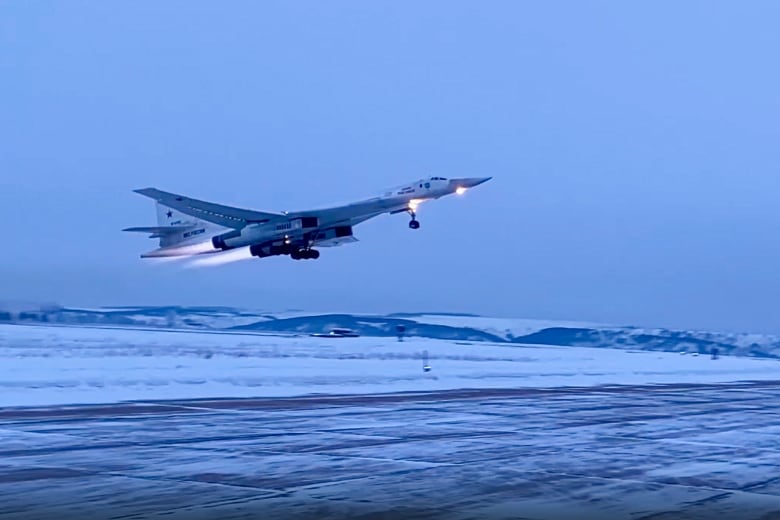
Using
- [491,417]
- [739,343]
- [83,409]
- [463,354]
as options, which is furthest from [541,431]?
[739,343]

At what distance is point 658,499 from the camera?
1505 cm

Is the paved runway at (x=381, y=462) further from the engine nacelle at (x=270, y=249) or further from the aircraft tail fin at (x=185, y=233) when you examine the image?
the aircraft tail fin at (x=185, y=233)

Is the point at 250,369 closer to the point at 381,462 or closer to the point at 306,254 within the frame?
the point at 306,254

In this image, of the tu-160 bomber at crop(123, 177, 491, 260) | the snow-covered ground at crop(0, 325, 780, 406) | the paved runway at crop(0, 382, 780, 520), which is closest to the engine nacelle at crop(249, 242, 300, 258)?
the tu-160 bomber at crop(123, 177, 491, 260)

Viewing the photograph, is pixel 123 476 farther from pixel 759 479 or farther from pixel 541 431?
pixel 541 431

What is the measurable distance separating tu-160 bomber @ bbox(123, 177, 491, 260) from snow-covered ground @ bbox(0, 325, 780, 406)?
5443mm

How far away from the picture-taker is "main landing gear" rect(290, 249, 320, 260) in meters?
53.8

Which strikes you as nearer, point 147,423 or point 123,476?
point 123,476

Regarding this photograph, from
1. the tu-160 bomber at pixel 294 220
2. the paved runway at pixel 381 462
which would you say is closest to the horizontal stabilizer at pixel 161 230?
the tu-160 bomber at pixel 294 220

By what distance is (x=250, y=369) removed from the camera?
4594 cm

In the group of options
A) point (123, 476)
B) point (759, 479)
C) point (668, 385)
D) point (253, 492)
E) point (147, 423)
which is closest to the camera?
point (253, 492)

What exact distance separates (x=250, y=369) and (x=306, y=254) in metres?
9.29

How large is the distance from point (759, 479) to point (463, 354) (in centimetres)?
5665

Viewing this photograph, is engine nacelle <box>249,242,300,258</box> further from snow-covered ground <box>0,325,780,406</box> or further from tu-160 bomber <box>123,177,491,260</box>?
snow-covered ground <box>0,325,780,406</box>
